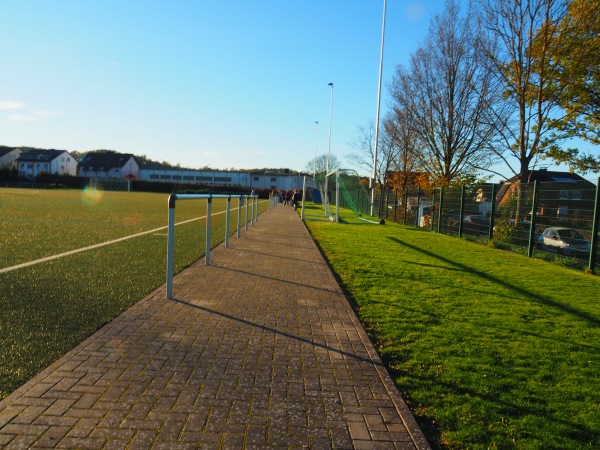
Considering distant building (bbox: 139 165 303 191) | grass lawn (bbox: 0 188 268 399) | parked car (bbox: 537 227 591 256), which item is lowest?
grass lawn (bbox: 0 188 268 399)

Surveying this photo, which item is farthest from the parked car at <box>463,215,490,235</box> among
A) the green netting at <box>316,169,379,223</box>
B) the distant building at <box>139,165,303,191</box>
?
the distant building at <box>139,165,303,191</box>

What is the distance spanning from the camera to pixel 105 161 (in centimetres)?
10450

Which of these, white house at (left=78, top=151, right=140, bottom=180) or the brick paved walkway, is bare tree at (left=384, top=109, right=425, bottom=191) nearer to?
the brick paved walkway

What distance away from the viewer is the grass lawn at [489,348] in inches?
123

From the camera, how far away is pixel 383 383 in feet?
12.1

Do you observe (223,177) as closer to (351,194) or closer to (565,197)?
(351,194)

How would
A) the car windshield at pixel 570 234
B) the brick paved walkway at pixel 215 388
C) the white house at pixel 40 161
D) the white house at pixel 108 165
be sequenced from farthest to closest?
the white house at pixel 108 165 → the white house at pixel 40 161 → the car windshield at pixel 570 234 → the brick paved walkway at pixel 215 388

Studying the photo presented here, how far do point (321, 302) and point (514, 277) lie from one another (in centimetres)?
475

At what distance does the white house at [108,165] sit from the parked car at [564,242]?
3945 inches

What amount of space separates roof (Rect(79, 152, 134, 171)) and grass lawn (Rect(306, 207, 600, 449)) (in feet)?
337

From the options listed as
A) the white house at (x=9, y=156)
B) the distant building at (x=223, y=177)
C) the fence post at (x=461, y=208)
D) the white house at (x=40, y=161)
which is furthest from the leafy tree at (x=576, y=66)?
the white house at (x=9, y=156)

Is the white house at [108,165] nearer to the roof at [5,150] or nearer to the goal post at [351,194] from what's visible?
the roof at [5,150]

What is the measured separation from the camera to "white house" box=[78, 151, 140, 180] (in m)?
103

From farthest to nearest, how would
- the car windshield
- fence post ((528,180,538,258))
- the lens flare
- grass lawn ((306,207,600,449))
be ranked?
the lens flare < fence post ((528,180,538,258)) < the car windshield < grass lawn ((306,207,600,449))
